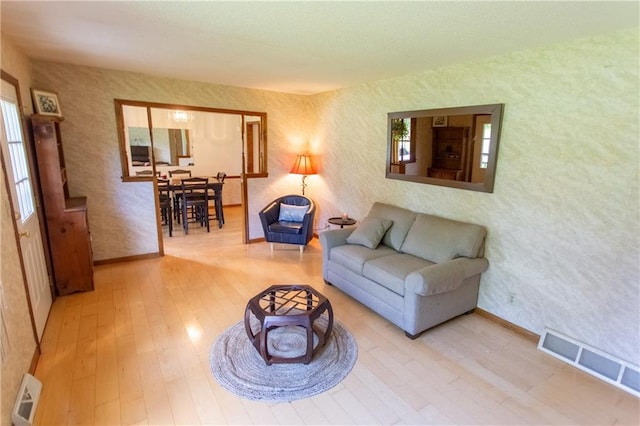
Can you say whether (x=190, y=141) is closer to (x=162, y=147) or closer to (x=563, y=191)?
(x=162, y=147)

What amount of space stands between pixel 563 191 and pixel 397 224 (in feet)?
4.99

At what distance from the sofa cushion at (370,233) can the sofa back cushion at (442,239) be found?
278 mm

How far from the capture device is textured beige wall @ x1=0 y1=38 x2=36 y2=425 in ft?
5.78

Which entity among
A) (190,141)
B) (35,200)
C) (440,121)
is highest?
(440,121)

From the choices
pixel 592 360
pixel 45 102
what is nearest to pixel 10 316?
pixel 45 102

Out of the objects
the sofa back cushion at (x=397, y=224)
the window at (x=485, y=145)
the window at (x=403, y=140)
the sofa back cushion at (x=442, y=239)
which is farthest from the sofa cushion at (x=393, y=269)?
the window at (x=403, y=140)

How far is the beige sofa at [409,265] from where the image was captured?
2680mm

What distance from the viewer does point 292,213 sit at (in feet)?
16.3

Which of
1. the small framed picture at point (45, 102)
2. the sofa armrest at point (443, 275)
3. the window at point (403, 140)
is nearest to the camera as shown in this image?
the sofa armrest at point (443, 275)

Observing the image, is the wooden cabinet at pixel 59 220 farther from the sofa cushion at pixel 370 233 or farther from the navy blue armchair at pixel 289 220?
the sofa cushion at pixel 370 233

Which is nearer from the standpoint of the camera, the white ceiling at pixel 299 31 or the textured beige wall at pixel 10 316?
the textured beige wall at pixel 10 316

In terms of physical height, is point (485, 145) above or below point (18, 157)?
above

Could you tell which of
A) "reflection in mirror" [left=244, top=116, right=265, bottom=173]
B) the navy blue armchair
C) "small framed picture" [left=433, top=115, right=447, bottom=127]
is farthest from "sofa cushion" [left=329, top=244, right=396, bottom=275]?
"reflection in mirror" [left=244, top=116, right=265, bottom=173]

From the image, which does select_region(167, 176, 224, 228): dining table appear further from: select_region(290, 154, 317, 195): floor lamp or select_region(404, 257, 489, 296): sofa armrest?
select_region(404, 257, 489, 296): sofa armrest
